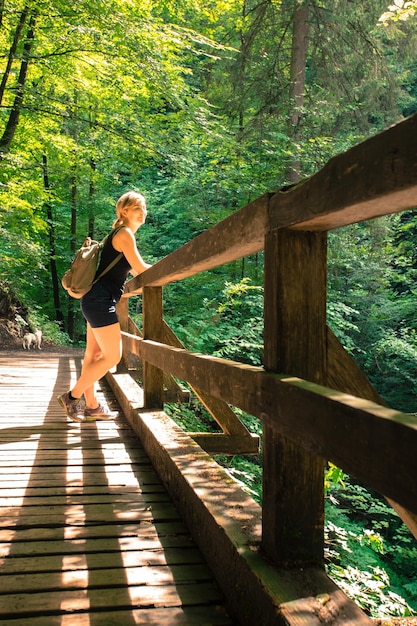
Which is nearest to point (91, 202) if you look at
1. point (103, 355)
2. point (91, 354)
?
point (91, 354)

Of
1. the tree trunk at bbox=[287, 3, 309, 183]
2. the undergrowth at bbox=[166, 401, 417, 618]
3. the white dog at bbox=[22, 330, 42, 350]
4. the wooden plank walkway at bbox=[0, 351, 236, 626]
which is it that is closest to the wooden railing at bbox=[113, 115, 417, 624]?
the wooden plank walkway at bbox=[0, 351, 236, 626]

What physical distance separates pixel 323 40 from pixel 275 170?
12.4ft

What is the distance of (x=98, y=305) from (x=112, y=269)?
26 cm

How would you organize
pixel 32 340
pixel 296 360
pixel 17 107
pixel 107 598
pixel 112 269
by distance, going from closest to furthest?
pixel 296 360 → pixel 107 598 → pixel 112 269 → pixel 17 107 → pixel 32 340

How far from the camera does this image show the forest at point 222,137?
1079 centimetres

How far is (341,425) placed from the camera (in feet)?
3.99

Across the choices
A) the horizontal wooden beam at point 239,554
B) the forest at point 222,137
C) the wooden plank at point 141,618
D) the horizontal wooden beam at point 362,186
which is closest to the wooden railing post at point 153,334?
the horizontal wooden beam at point 239,554

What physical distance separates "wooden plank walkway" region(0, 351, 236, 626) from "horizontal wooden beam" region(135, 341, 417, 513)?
0.65m

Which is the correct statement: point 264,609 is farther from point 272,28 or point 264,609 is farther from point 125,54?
point 272,28

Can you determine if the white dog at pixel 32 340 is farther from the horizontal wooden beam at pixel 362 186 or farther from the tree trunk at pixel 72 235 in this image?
the horizontal wooden beam at pixel 362 186

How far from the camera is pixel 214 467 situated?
2.72 meters

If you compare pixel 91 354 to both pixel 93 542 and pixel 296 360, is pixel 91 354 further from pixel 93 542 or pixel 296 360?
pixel 296 360

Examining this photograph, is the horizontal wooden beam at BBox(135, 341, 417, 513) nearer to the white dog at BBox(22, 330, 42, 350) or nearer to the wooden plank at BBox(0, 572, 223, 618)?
the wooden plank at BBox(0, 572, 223, 618)

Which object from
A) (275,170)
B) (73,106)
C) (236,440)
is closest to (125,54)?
(73,106)
